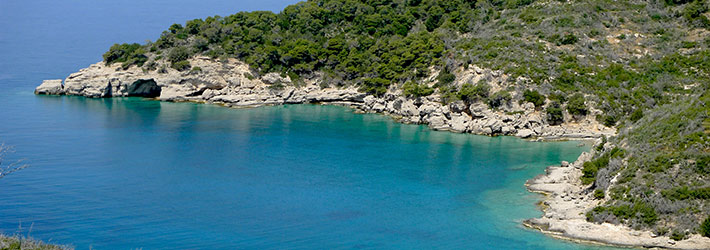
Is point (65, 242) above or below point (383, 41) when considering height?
below

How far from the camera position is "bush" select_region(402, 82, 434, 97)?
60.9 metres

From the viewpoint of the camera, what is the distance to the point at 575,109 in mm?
53531

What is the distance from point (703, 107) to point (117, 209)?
29.8 metres

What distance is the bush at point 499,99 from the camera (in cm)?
5522

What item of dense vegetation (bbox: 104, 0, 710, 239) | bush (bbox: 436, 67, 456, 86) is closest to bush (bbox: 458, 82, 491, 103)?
dense vegetation (bbox: 104, 0, 710, 239)

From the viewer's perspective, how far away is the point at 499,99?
5556 cm

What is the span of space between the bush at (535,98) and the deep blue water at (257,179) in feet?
12.7

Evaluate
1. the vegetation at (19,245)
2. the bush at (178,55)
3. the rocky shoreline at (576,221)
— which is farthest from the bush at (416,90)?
the vegetation at (19,245)

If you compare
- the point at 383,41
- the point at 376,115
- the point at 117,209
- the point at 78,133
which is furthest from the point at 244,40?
the point at 117,209

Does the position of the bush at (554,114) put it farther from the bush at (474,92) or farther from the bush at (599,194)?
the bush at (599,194)

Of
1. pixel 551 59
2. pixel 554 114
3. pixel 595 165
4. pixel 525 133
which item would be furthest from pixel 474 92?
pixel 595 165

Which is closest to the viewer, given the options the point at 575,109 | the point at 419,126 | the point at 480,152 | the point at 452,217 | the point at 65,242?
the point at 65,242

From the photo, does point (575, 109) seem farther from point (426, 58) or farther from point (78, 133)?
point (78, 133)

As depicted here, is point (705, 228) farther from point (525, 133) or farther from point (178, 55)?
point (178, 55)
